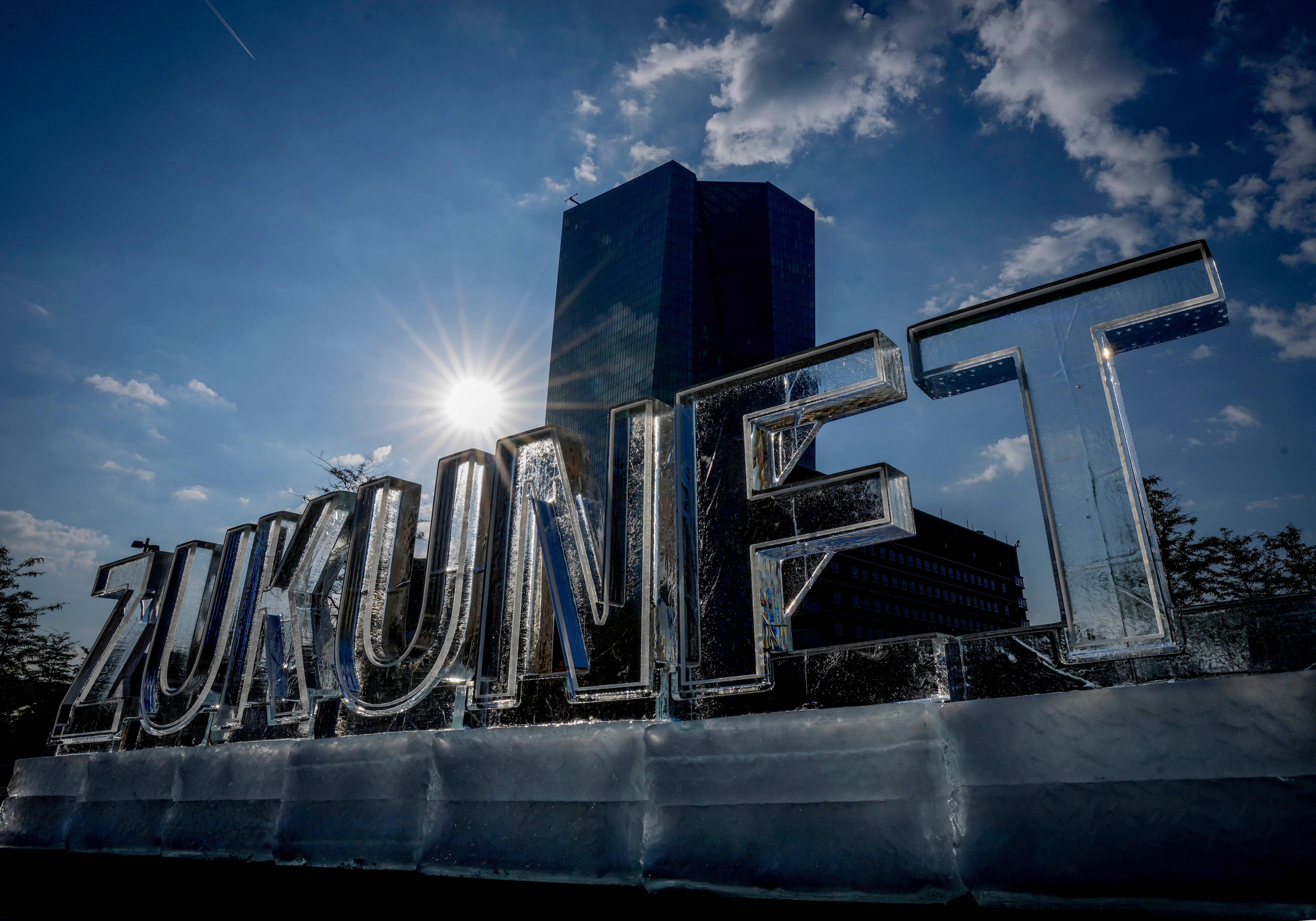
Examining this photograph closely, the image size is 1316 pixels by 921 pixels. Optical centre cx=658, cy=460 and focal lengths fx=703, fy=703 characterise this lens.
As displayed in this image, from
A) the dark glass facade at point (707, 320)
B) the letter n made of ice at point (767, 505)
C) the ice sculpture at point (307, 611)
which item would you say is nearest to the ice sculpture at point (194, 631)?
the ice sculpture at point (307, 611)

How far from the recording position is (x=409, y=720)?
19.6 feet

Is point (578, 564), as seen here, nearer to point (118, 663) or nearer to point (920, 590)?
point (118, 663)

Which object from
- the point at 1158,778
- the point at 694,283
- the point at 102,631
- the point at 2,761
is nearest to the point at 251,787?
the point at 102,631

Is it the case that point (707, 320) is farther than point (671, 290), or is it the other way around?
point (707, 320)

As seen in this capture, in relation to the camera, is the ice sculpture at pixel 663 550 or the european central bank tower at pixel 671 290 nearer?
the ice sculpture at pixel 663 550

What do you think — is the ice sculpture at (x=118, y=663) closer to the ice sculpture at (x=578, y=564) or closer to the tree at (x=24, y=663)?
the ice sculpture at (x=578, y=564)

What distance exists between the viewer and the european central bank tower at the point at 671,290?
11388 cm

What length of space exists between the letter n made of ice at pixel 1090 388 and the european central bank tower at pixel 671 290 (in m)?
98.2

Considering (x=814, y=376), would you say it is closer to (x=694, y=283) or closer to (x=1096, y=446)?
(x=1096, y=446)

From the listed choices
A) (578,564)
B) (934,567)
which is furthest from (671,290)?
(578,564)

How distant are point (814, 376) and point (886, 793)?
8.54 ft

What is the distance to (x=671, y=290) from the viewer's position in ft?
375

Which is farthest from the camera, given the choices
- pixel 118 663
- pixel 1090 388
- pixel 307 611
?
pixel 118 663

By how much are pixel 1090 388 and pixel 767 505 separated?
2.01 metres
